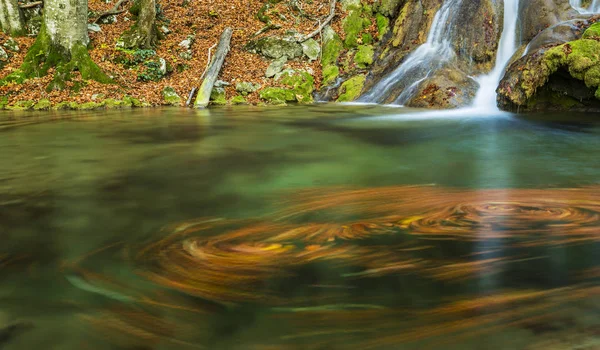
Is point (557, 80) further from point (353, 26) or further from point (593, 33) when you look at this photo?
point (353, 26)

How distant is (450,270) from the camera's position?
2223mm

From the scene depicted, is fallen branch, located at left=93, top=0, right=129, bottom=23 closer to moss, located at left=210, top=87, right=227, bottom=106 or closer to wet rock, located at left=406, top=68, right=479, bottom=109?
moss, located at left=210, top=87, right=227, bottom=106

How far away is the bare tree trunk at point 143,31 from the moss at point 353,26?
6923 mm

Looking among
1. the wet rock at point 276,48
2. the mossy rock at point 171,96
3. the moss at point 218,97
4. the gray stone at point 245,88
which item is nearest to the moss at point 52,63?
the mossy rock at point 171,96

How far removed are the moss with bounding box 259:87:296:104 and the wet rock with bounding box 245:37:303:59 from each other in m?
1.95

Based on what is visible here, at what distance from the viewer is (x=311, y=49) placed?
614 inches

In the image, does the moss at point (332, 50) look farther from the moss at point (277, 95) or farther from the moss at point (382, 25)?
the moss at point (277, 95)

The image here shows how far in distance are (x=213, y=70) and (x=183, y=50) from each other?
6.72ft

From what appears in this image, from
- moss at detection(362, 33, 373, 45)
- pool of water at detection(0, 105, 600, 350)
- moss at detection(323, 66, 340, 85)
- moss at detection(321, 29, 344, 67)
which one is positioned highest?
moss at detection(362, 33, 373, 45)

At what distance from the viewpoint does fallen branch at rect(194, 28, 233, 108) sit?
13.1m

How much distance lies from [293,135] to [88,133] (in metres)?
3.79

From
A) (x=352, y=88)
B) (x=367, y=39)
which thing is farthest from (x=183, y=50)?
(x=367, y=39)

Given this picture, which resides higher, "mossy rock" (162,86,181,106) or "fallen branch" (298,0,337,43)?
"fallen branch" (298,0,337,43)

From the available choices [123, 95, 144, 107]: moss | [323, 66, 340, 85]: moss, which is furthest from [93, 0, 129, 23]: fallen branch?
[323, 66, 340, 85]: moss
